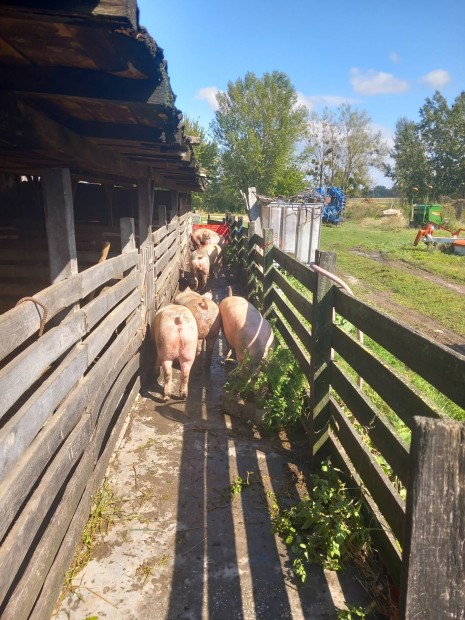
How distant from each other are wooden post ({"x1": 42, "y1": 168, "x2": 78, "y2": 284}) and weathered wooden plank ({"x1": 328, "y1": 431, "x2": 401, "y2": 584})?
2.60 metres

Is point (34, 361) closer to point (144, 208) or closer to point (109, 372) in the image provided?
point (109, 372)

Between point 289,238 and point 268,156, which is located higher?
point 268,156

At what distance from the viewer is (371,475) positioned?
111 inches

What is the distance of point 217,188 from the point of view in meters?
52.2

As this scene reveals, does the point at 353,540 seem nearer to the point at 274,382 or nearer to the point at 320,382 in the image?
the point at 320,382

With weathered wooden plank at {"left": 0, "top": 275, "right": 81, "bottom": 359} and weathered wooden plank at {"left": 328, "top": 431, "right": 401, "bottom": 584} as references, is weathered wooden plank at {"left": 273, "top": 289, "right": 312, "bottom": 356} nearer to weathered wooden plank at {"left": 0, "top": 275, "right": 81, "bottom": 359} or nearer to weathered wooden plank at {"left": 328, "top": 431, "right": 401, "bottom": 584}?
weathered wooden plank at {"left": 328, "top": 431, "right": 401, "bottom": 584}

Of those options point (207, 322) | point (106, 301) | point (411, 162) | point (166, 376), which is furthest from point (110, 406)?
point (411, 162)

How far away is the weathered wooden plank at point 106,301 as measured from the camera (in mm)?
3164

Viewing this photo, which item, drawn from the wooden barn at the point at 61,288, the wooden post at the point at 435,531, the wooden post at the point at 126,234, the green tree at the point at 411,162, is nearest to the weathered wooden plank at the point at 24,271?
the wooden barn at the point at 61,288

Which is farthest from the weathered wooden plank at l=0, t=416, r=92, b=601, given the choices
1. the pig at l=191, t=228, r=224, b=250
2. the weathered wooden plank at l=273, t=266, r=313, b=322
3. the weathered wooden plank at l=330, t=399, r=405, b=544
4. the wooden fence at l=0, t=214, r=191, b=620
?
the pig at l=191, t=228, r=224, b=250

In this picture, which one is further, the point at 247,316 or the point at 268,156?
the point at 268,156

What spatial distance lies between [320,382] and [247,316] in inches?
73.0

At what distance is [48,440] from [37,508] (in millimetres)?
329

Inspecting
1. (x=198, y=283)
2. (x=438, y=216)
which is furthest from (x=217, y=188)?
(x=198, y=283)
